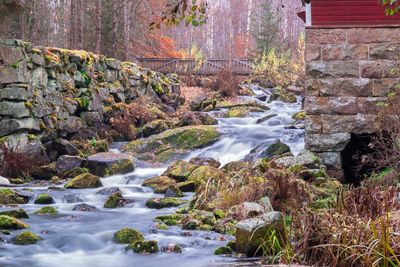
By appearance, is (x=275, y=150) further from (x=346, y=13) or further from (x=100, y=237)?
(x=100, y=237)

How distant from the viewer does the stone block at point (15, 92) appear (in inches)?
487

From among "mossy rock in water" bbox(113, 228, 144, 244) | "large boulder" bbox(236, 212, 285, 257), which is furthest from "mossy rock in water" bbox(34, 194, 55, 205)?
"large boulder" bbox(236, 212, 285, 257)

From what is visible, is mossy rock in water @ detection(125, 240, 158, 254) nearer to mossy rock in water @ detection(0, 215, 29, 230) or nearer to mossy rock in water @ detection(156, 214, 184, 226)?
mossy rock in water @ detection(156, 214, 184, 226)

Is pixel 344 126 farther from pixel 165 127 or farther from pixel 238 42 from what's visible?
pixel 238 42

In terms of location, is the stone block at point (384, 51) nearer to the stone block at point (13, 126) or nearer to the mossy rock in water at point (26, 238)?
the mossy rock in water at point (26, 238)

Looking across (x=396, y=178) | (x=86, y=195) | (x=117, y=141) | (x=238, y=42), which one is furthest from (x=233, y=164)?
(x=238, y=42)

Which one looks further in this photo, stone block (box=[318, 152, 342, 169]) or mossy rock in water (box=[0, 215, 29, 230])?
stone block (box=[318, 152, 342, 169])

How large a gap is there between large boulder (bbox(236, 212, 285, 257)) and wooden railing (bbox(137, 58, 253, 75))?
23.3 metres

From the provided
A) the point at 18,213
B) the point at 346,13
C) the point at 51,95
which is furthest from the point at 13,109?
the point at 346,13

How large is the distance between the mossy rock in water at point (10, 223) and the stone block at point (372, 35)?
6.66 m

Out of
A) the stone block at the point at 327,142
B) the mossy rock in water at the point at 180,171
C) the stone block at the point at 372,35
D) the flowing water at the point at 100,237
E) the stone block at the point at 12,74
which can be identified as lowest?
the flowing water at the point at 100,237

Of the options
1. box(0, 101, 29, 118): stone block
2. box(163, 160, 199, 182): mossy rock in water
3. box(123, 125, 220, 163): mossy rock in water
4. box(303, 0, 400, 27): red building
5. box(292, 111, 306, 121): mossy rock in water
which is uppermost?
box(303, 0, 400, 27): red building

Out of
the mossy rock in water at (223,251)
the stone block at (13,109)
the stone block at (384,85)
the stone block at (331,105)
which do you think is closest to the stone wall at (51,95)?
the stone block at (13,109)

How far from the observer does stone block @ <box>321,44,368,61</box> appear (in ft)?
35.3
